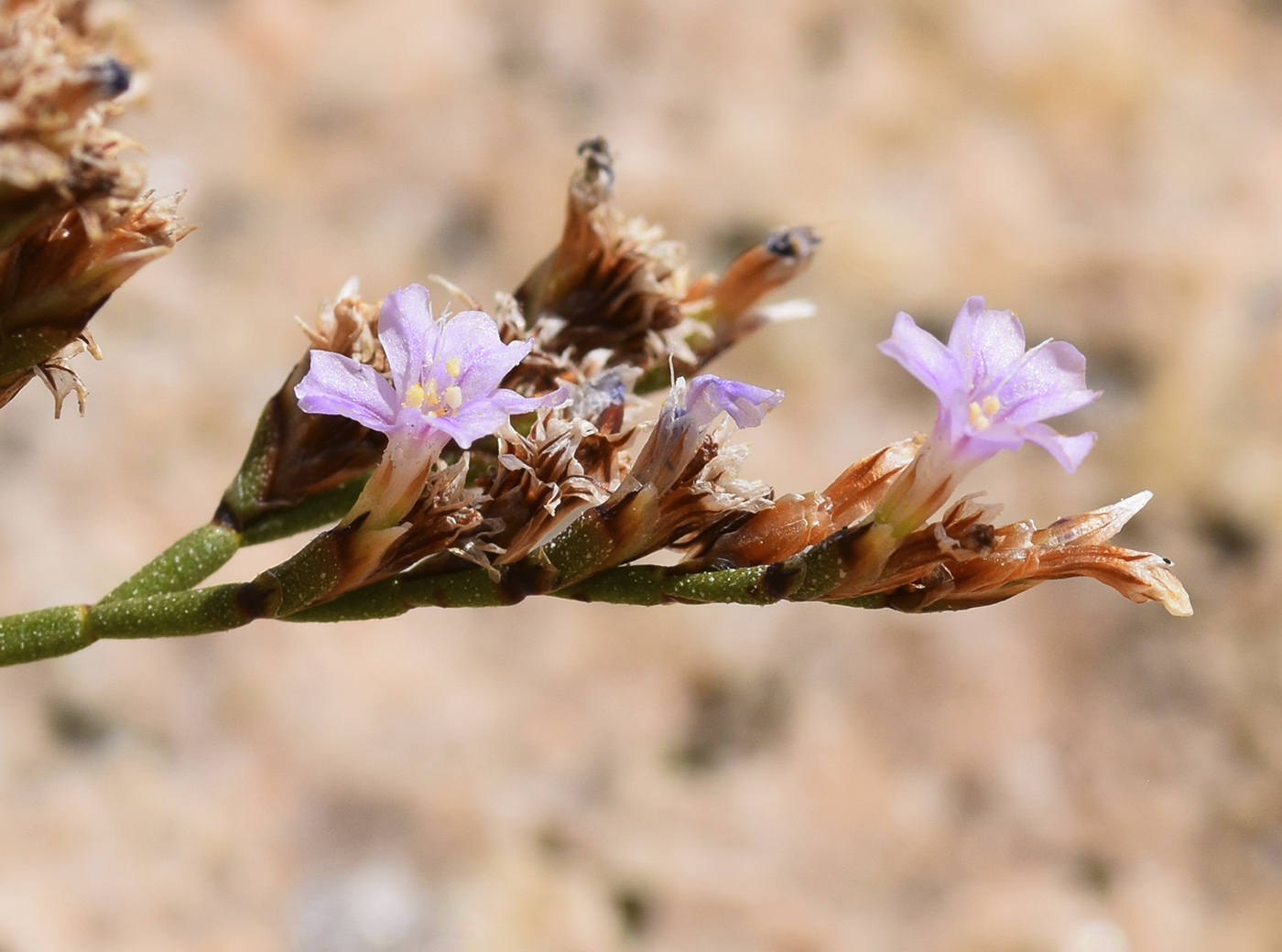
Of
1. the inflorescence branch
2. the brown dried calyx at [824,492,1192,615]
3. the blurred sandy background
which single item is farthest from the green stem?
the blurred sandy background

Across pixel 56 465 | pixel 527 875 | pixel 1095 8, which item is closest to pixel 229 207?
pixel 56 465

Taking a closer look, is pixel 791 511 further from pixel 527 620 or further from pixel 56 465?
pixel 56 465

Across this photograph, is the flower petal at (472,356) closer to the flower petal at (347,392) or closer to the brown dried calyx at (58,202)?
the flower petal at (347,392)

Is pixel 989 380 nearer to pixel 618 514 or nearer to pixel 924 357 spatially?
pixel 924 357

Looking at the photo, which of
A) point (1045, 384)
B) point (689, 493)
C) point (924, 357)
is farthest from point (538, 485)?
point (1045, 384)

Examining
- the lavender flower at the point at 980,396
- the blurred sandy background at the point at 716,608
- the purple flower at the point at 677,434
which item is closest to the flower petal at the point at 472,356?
the purple flower at the point at 677,434

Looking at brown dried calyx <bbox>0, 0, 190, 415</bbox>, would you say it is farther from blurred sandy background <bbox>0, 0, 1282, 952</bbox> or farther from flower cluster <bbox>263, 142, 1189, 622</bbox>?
blurred sandy background <bbox>0, 0, 1282, 952</bbox>
